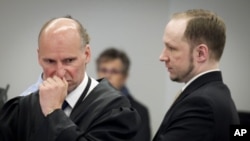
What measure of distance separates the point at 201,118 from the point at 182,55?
0.22 metres

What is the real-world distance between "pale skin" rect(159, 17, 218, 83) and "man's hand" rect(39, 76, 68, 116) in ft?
1.15

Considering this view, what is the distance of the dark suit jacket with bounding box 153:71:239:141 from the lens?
1.24m

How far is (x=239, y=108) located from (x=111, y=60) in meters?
1.32

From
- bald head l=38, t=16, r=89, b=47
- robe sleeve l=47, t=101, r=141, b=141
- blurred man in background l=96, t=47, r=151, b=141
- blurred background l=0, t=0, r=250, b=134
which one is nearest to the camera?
robe sleeve l=47, t=101, r=141, b=141

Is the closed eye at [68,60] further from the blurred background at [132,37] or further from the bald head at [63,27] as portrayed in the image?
the blurred background at [132,37]

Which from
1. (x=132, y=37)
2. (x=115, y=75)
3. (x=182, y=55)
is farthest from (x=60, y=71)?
(x=132, y=37)

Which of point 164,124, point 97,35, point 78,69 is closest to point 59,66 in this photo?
point 78,69

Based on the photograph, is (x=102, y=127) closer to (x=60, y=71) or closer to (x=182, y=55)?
(x=60, y=71)

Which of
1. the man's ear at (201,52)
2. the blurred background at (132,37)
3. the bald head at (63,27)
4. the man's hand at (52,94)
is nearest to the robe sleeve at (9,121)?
the man's hand at (52,94)

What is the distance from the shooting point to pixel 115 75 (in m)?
2.83

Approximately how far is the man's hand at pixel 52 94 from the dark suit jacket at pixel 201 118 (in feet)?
1.03

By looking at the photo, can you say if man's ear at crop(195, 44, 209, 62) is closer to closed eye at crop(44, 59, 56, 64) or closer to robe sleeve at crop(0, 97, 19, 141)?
closed eye at crop(44, 59, 56, 64)

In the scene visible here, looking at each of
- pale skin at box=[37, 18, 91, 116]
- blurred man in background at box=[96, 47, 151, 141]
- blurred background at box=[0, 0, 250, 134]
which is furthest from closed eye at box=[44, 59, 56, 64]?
blurred background at box=[0, 0, 250, 134]

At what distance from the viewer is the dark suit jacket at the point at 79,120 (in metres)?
1.17
